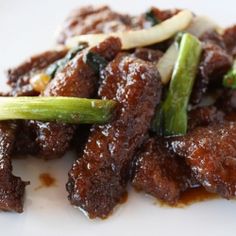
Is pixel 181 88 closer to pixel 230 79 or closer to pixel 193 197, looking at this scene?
pixel 230 79

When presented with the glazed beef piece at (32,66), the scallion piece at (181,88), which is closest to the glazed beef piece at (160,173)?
the scallion piece at (181,88)

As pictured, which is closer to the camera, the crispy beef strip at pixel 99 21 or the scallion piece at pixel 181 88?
the scallion piece at pixel 181 88

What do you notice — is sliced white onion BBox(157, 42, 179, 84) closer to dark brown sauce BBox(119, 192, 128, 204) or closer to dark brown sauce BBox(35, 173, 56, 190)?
dark brown sauce BBox(119, 192, 128, 204)

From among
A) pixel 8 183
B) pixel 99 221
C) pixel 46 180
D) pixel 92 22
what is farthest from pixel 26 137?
pixel 92 22

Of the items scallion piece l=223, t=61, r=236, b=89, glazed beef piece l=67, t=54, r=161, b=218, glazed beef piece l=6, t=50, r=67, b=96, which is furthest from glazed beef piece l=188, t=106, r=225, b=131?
glazed beef piece l=6, t=50, r=67, b=96

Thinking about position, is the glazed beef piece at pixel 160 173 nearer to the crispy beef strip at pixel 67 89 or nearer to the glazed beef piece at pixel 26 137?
the crispy beef strip at pixel 67 89

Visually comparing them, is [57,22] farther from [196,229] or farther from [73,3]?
[196,229]

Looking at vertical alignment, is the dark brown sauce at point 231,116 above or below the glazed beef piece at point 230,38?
below
